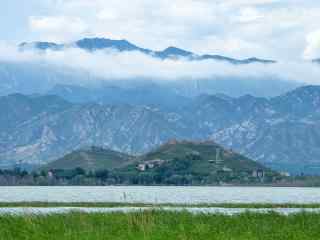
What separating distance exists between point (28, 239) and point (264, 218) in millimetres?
23333

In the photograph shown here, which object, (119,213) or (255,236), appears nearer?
(255,236)

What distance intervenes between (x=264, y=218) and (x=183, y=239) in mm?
18919

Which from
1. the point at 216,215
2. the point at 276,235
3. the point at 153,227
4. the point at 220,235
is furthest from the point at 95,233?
the point at 216,215

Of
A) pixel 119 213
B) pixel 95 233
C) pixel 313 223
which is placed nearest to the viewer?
pixel 95 233

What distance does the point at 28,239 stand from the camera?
52250mm

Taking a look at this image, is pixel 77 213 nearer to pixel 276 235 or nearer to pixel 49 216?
pixel 49 216

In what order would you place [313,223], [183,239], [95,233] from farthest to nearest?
[313,223] → [95,233] → [183,239]

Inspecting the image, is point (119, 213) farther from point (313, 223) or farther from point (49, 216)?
point (313, 223)

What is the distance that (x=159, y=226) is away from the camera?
57.7m

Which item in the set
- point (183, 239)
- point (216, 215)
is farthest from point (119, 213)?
point (183, 239)

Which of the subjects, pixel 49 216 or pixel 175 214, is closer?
pixel 49 216

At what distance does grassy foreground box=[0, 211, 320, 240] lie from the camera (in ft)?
175

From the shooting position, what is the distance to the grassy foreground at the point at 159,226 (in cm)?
5341

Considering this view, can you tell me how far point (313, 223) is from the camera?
208ft
